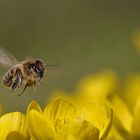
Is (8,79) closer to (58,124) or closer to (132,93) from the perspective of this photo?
(58,124)

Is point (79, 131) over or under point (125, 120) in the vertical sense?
over

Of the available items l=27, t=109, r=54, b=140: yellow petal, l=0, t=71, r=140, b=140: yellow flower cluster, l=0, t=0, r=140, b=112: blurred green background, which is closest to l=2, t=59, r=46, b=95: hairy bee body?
l=0, t=71, r=140, b=140: yellow flower cluster

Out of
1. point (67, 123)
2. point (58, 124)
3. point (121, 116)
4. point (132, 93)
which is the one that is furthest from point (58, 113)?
point (132, 93)

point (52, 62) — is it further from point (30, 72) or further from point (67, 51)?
point (30, 72)

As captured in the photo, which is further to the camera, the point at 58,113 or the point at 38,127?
the point at 58,113

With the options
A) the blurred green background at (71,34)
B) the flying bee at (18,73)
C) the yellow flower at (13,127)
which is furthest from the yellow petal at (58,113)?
the blurred green background at (71,34)

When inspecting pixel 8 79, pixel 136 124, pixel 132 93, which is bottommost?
pixel 132 93

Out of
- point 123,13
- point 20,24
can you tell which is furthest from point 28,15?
point 123,13

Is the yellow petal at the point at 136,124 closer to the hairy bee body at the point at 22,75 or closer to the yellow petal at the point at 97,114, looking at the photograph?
the yellow petal at the point at 97,114
